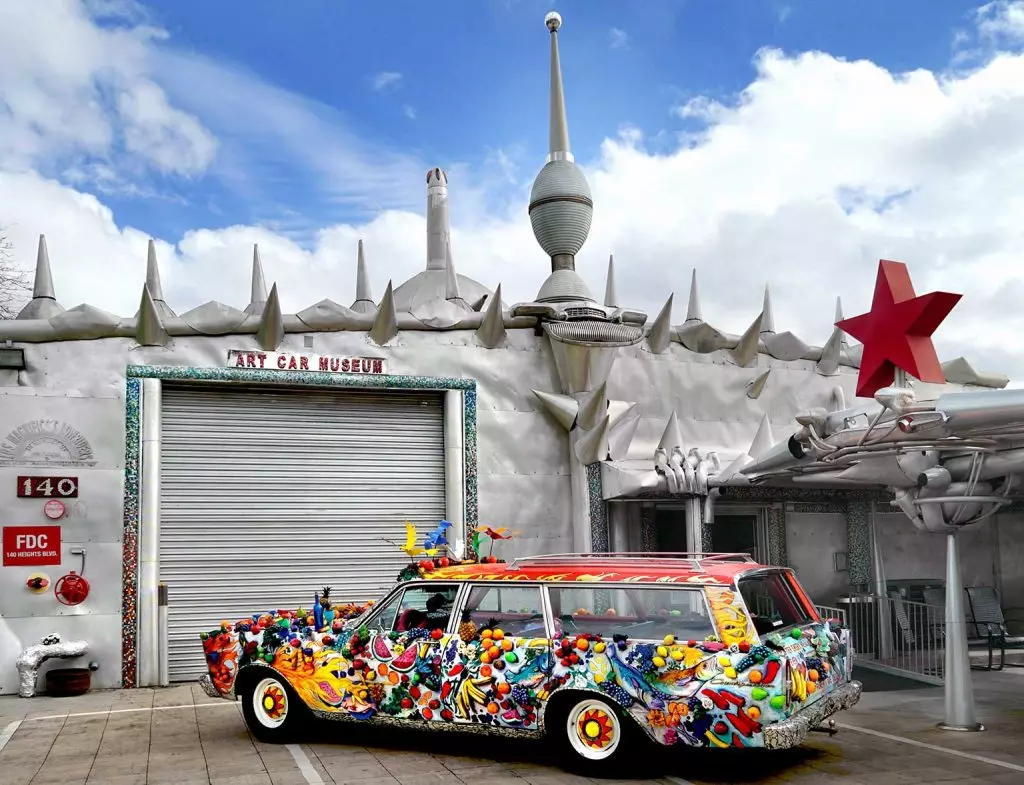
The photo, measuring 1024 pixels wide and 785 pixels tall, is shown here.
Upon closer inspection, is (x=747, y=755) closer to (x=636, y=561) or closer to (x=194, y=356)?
(x=636, y=561)

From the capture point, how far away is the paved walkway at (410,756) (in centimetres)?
758

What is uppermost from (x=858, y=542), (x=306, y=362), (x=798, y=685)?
(x=306, y=362)

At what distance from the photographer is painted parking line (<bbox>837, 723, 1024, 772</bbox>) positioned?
786 cm

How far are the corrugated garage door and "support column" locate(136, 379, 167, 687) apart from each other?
230mm

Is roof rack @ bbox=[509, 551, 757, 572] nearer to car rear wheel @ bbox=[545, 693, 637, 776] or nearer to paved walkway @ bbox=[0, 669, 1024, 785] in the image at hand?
car rear wheel @ bbox=[545, 693, 637, 776]

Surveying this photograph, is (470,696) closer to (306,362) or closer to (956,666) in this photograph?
(956,666)

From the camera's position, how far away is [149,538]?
12.5 m

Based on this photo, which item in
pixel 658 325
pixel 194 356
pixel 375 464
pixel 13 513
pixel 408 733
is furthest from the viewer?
pixel 658 325

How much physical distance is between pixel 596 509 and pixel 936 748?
21.3 feet

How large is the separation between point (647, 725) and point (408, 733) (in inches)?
108

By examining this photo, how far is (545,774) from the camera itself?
765cm

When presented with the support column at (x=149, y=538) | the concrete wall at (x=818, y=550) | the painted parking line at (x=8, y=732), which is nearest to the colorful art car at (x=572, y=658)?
the painted parking line at (x=8, y=732)

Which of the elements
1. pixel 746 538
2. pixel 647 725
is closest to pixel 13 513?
pixel 647 725

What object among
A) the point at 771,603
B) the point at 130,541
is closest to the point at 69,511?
the point at 130,541
